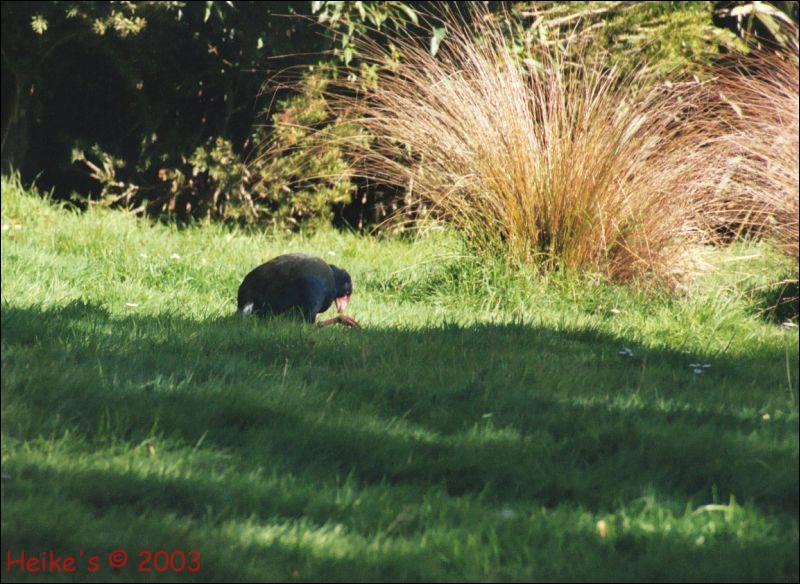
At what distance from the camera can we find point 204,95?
8.52 meters

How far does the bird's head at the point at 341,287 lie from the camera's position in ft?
16.1

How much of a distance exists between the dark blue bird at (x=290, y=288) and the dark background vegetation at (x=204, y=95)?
2949mm

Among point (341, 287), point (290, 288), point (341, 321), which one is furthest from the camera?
point (341, 287)

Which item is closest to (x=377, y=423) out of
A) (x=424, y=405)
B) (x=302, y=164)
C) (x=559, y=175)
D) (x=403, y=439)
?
(x=403, y=439)

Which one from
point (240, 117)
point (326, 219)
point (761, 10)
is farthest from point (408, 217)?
point (761, 10)

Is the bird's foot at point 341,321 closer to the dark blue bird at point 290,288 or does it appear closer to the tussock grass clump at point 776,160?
the dark blue bird at point 290,288

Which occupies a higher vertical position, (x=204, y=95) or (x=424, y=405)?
(x=204, y=95)

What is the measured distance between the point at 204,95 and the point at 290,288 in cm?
437

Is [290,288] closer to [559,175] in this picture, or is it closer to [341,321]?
[341,321]

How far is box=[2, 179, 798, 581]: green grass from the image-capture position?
2.39 m

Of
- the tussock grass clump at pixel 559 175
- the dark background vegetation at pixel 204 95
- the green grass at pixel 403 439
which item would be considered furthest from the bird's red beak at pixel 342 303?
the dark background vegetation at pixel 204 95

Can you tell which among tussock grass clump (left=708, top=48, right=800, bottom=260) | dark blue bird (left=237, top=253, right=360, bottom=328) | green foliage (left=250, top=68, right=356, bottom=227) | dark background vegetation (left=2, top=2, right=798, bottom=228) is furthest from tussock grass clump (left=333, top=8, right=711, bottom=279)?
green foliage (left=250, top=68, right=356, bottom=227)

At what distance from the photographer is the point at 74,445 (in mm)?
2820

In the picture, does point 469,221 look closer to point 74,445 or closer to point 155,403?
point 155,403
